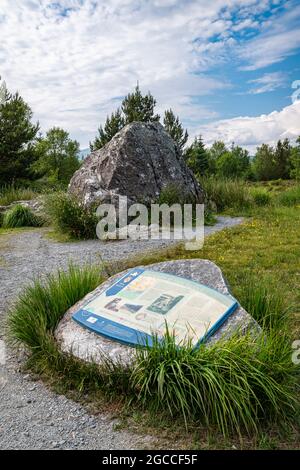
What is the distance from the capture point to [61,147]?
→ 40969 millimetres

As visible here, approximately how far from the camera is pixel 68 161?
39.2 metres

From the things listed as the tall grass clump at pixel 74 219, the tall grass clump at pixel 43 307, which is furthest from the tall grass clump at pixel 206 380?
the tall grass clump at pixel 74 219

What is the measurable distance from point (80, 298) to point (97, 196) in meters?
5.86

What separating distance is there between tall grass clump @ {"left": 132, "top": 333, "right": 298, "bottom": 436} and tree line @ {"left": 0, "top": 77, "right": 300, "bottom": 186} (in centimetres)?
1389

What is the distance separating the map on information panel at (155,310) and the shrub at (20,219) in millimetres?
7501

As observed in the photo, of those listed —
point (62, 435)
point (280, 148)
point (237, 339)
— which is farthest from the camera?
point (280, 148)

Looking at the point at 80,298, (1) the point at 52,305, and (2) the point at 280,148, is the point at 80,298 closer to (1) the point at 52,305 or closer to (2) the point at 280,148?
(1) the point at 52,305

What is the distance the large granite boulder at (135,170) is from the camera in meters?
10.2

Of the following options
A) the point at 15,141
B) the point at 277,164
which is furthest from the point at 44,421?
the point at 277,164

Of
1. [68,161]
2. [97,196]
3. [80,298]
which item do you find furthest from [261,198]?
[68,161]

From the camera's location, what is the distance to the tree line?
2661 cm

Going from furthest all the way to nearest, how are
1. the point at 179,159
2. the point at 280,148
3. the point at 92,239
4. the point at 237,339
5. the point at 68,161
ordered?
the point at 280,148 < the point at 68,161 < the point at 179,159 < the point at 92,239 < the point at 237,339

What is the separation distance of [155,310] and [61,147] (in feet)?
129

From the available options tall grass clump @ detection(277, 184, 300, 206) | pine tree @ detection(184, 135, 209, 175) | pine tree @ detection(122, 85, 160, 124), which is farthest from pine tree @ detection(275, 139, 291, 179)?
tall grass clump @ detection(277, 184, 300, 206)
